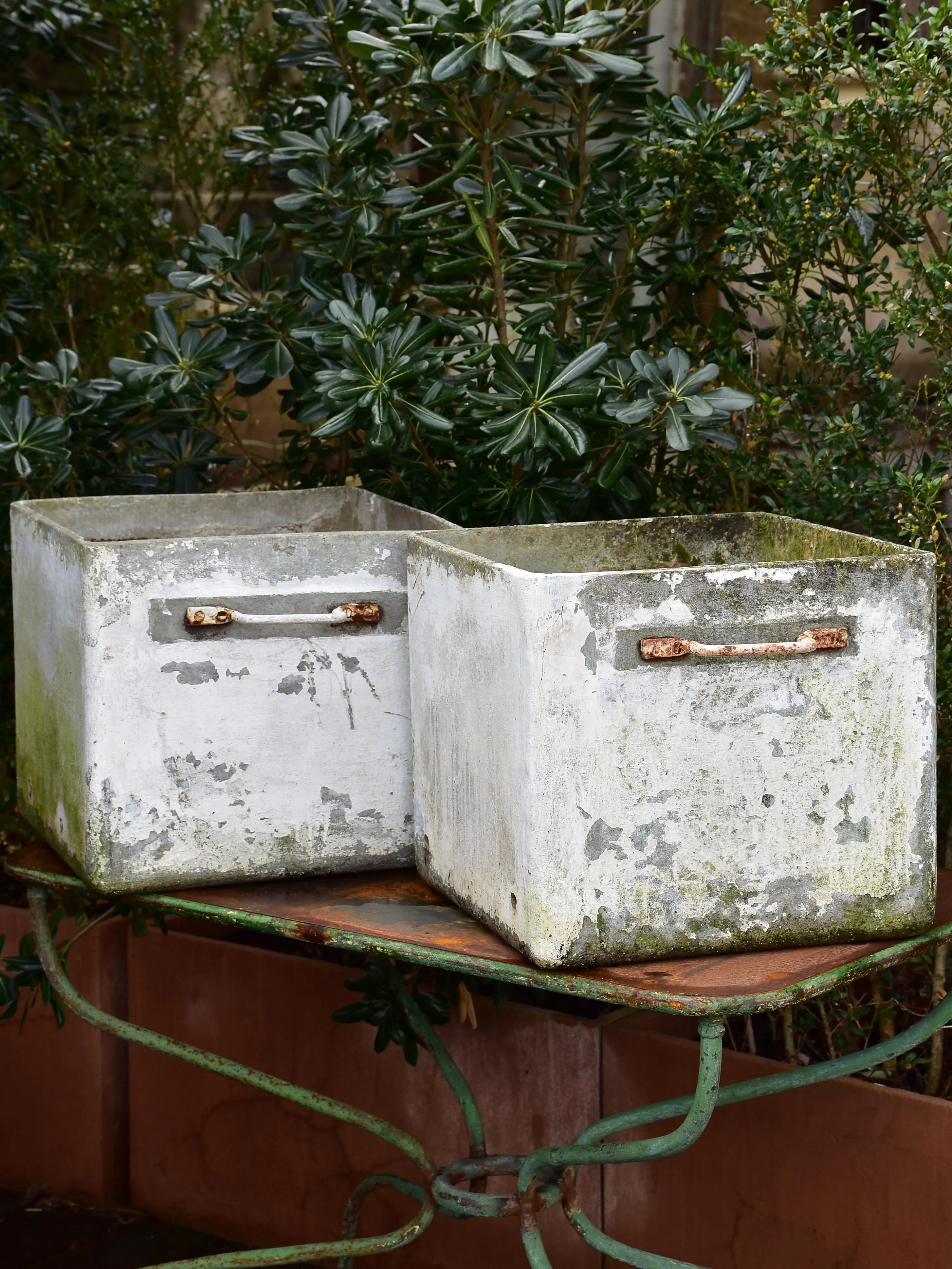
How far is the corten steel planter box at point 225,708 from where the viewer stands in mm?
1720

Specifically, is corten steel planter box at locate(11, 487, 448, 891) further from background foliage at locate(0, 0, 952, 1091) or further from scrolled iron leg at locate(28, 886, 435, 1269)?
background foliage at locate(0, 0, 952, 1091)

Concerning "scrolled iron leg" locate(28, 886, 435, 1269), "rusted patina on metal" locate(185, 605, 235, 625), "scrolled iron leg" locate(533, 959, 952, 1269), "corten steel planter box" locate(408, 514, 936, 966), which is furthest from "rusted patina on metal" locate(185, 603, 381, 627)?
"scrolled iron leg" locate(533, 959, 952, 1269)

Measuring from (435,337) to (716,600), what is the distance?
91 cm

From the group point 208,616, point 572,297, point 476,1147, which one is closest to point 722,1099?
point 476,1147

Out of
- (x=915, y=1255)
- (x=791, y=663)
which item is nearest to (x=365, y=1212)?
(x=915, y=1255)

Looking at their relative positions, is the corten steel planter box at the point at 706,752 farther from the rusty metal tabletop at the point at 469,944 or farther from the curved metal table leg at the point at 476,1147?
the curved metal table leg at the point at 476,1147

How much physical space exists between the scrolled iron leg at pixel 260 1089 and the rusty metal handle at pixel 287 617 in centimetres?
55

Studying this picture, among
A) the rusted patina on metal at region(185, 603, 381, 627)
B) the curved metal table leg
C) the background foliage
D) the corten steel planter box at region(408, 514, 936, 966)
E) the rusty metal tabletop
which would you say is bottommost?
the curved metal table leg

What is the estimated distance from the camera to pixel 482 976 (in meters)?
1.90

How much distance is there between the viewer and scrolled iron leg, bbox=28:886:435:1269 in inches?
79.0

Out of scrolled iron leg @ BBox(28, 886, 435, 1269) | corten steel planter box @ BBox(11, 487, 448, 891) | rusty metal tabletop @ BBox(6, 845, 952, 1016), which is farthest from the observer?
scrolled iron leg @ BBox(28, 886, 435, 1269)

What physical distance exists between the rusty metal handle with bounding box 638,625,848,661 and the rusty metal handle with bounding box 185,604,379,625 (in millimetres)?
447

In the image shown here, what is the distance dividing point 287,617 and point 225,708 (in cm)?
13

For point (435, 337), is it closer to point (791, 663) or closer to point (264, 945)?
point (791, 663)
